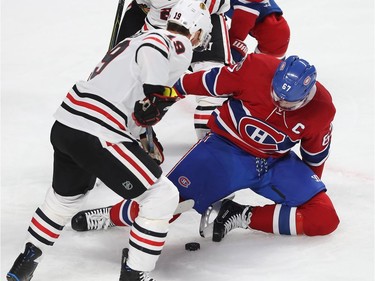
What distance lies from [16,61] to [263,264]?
2739mm

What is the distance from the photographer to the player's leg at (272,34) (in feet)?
16.6

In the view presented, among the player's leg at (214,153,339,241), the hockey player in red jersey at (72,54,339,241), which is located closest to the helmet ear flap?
the hockey player in red jersey at (72,54,339,241)

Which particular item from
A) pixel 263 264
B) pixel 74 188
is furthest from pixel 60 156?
pixel 263 264

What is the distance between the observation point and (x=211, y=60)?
15.1 feet

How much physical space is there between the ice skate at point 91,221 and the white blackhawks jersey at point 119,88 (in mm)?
651

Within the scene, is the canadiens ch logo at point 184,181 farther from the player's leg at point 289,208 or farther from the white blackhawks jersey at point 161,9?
the white blackhawks jersey at point 161,9

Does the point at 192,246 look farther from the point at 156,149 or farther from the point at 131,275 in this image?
the point at 156,149

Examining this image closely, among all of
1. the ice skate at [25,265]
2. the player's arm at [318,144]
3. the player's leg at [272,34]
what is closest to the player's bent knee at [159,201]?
the ice skate at [25,265]

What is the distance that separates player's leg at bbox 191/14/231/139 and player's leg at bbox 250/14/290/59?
0.39 m

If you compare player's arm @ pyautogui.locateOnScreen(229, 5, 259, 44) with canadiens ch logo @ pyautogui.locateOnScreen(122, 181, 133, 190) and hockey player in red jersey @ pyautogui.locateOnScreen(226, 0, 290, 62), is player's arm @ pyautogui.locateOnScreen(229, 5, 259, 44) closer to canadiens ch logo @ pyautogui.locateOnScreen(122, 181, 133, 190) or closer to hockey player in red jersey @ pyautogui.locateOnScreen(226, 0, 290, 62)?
hockey player in red jersey @ pyautogui.locateOnScreen(226, 0, 290, 62)

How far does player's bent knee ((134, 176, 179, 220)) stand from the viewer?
331cm

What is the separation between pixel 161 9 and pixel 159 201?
1469 mm

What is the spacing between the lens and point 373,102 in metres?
5.36

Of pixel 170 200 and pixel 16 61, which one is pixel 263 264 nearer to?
pixel 170 200
